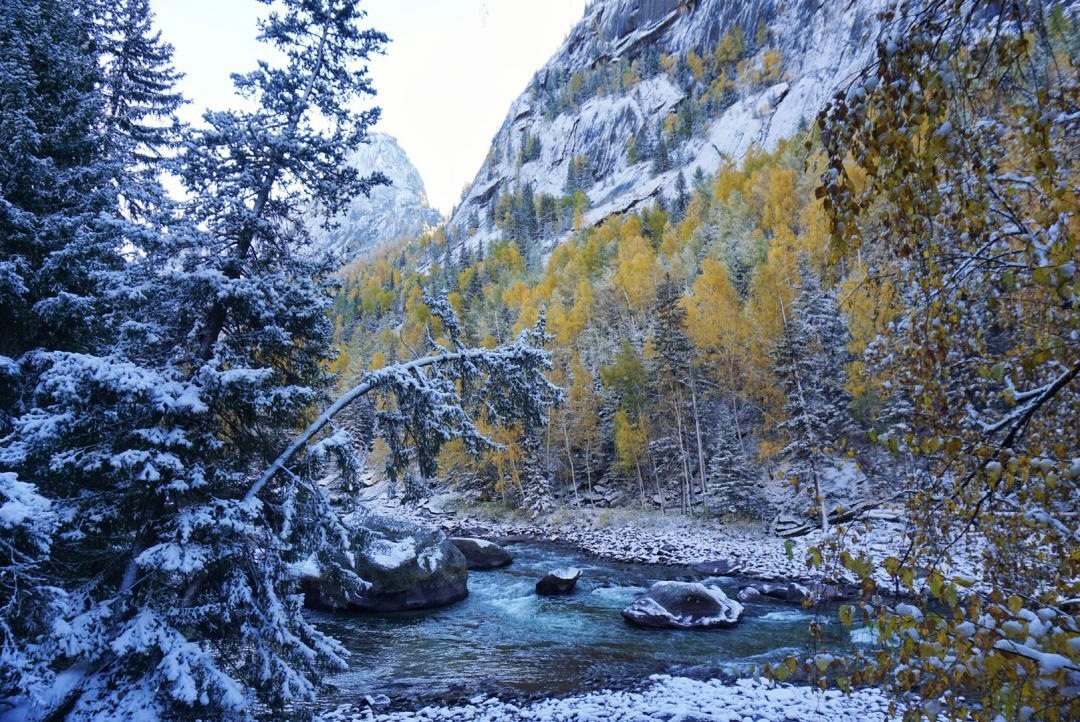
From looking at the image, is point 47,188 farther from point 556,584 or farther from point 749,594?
point 749,594

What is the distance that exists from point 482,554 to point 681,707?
13569 millimetres

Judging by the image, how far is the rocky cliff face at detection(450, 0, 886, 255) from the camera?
75.9 metres

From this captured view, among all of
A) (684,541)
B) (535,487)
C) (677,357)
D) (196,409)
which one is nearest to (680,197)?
(677,357)

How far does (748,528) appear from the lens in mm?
23562

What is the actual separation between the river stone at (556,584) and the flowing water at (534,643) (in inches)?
14.0

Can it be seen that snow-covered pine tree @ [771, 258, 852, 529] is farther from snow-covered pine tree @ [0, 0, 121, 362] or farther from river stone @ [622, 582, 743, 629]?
snow-covered pine tree @ [0, 0, 121, 362]

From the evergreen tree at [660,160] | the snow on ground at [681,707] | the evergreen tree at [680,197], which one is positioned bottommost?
the snow on ground at [681,707]

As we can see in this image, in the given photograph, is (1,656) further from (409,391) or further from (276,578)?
(409,391)

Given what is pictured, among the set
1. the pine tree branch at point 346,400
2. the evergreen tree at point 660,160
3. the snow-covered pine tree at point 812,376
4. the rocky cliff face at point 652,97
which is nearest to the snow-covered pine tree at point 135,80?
the pine tree branch at point 346,400

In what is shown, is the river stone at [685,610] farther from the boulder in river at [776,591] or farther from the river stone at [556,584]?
the river stone at [556,584]

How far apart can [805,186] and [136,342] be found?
56737 millimetres

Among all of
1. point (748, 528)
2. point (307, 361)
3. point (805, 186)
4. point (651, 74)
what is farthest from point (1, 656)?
point (651, 74)

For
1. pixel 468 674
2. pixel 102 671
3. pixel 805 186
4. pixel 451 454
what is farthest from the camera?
pixel 805 186

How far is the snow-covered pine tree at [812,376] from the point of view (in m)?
22.1
